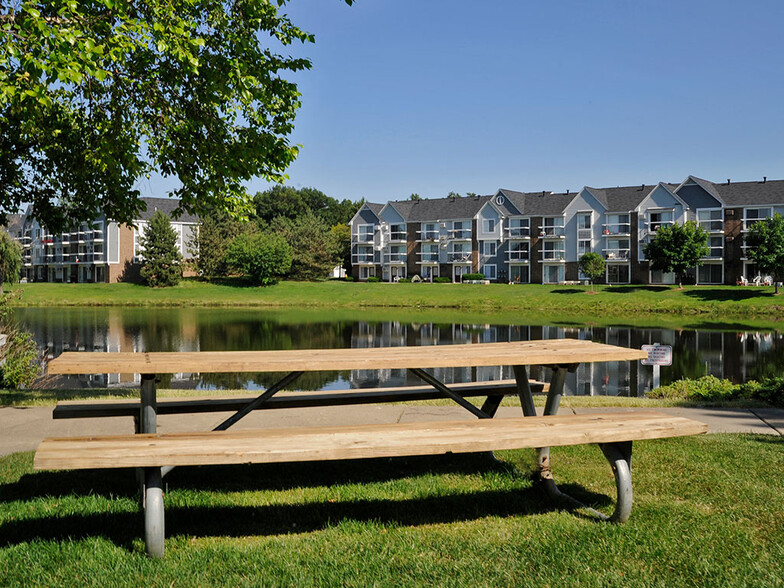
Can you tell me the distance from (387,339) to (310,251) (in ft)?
162

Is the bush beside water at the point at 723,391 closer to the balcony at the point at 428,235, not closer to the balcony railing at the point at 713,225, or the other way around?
the balcony railing at the point at 713,225

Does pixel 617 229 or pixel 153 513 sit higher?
pixel 617 229

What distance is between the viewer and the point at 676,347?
27.0 metres

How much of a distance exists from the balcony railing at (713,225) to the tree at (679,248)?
7.05 m

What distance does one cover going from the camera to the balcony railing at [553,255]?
243 feet

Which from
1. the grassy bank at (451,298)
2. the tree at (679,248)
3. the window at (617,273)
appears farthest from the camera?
the window at (617,273)

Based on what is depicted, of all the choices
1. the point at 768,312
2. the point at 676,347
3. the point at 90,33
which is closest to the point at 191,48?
the point at 90,33

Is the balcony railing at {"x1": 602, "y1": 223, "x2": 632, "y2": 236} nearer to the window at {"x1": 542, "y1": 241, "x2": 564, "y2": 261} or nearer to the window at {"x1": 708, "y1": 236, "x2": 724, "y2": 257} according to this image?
the window at {"x1": 542, "y1": 241, "x2": 564, "y2": 261}

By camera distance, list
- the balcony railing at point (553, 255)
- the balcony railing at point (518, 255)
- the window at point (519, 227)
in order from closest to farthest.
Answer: the balcony railing at point (553, 255), the balcony railing at point (518, 255), the window at point (519, 227)

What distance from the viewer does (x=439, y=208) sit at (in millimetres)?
84875

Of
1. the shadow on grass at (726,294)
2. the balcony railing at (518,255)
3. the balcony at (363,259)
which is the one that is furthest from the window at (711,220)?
the balcony at (363,259)

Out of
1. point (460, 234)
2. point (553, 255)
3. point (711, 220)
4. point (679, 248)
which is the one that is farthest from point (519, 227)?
point (679, 248)

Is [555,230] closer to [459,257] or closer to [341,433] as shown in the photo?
[459,257]

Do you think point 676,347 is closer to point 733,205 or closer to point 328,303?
point 328,303
